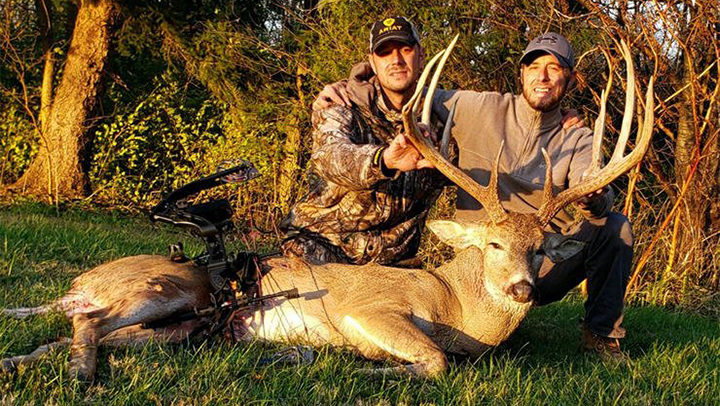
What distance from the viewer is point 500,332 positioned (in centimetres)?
408

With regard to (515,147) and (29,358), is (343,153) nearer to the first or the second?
(515,147)

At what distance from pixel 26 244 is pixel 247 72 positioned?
4661 millimetres

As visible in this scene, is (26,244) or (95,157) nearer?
(26,244)

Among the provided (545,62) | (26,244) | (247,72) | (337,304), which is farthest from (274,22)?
(337,304)

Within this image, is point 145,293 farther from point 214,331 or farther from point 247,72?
point 247,72

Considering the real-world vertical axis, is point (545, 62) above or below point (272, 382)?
above

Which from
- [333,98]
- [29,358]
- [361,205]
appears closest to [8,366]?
[29,358]

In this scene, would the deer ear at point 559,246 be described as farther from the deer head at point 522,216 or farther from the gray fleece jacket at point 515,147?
the gray fleece jacket at point 515,147

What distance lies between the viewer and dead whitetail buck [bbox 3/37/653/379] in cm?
389

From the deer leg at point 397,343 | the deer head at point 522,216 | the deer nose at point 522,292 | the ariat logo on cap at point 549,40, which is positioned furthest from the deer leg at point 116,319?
the ariat logo on cap at point 549,40

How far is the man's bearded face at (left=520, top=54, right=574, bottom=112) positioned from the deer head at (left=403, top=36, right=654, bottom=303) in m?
0.88

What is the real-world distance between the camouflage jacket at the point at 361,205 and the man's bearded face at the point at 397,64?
0.15 m

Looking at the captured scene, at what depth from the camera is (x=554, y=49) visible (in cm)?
493

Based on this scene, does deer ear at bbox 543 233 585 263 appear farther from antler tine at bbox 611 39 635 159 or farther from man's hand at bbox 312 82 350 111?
man's hand at bbox 312 82 350 111
